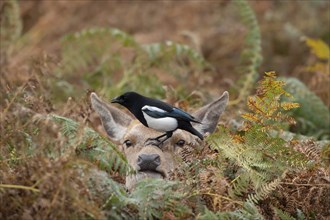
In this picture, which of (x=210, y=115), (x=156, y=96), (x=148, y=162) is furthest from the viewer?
(x=156, y=96)

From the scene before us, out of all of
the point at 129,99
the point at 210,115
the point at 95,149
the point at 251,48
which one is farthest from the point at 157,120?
the point at 251,48

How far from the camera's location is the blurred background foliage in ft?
19.0

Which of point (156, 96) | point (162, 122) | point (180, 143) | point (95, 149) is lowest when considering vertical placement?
point (156, 96)

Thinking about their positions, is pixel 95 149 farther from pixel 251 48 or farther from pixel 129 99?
pixel 251 48

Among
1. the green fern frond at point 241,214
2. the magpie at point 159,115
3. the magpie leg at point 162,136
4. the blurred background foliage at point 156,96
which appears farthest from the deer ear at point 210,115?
the green fern frond at point 241,214

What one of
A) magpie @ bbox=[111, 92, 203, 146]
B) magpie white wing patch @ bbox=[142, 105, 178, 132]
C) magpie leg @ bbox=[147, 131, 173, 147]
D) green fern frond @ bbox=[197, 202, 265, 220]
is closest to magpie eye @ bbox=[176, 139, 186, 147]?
magpie leg @ bbox=[147, 131, 173, 147]

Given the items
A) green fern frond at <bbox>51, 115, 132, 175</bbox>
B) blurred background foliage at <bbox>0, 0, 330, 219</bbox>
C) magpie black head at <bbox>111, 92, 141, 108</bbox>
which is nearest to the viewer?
blurred background foliage at <bbox>0, 0, 330, 219</bbox>

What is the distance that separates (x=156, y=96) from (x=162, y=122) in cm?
380

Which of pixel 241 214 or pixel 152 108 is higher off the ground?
pixel 152 108

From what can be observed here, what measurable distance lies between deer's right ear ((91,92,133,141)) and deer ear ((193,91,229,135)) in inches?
29.3

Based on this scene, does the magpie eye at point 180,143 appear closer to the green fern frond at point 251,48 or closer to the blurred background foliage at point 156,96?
the blurred background foliage at point 156,96

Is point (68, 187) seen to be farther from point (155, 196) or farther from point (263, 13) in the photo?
point (263, 13)

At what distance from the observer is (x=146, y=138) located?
8.14 m

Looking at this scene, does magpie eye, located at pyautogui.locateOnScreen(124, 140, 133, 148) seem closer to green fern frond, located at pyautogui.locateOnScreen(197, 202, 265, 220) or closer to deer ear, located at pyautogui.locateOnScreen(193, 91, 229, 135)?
deer ear, located at pyautogui.locateOnScreen(193, 91, 229, 135)
